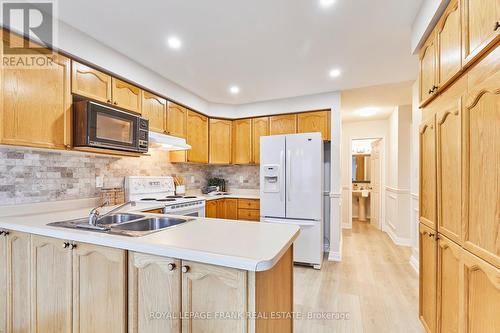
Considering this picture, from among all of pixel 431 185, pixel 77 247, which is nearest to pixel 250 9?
pixel 431 185

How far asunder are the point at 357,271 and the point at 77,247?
309 centimetres

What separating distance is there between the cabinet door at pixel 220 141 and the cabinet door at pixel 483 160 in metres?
3.46

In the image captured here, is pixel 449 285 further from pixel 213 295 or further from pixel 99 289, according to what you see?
pixel 99 289

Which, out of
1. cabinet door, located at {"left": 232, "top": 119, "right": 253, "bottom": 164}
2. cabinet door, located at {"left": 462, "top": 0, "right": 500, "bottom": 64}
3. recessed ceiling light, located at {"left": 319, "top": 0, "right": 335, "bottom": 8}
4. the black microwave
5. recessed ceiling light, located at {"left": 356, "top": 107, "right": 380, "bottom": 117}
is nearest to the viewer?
cabinet door, located at {"left": 462, "top": 0, "right": 500, "bottom": 64}

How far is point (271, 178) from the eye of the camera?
3.47 meters

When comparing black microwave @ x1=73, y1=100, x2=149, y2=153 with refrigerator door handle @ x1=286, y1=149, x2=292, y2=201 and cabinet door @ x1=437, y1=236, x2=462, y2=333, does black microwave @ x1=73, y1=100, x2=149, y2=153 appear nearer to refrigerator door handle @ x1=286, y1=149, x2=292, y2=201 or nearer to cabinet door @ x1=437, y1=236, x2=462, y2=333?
refrigerator door handle @ x1=286, y1=149, x2=292, y2=201

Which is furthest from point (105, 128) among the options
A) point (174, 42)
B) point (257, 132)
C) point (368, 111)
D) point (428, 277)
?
point (368, 111)

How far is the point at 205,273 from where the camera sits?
105 centimetres

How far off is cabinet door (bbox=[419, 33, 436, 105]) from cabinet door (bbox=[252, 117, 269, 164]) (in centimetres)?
250

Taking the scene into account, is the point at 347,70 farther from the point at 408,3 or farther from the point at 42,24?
the point at 42,24

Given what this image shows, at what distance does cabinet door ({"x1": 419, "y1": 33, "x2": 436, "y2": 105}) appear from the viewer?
1.61 m

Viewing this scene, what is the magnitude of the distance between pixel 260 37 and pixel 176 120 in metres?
1.80

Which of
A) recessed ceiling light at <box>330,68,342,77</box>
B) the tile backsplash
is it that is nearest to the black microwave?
the tile backsplash

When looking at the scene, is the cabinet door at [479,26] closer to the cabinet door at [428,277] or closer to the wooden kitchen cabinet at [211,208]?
the cabinet door at [428,277]
